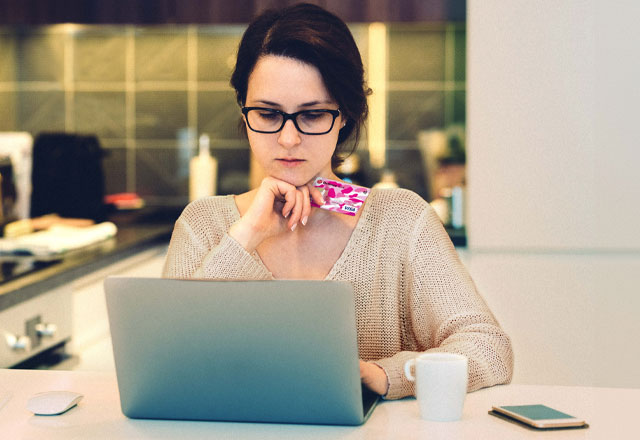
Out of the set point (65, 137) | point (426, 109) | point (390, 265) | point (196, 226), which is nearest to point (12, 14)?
point (65, 137)

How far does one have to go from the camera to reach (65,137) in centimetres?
361

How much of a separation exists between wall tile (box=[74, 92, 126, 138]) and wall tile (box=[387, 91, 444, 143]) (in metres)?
1.22

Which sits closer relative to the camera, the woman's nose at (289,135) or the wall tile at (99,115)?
the woman's nose at (289,135)

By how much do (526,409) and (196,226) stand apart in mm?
783

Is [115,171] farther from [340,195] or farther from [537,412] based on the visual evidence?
[537,412]

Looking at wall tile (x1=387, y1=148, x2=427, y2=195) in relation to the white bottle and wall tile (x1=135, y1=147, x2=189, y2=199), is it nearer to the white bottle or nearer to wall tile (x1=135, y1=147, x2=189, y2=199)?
the white bottle

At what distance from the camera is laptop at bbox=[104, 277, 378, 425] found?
1.06 meters

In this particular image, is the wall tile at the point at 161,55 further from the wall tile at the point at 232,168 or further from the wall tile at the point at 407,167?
the wall tile at the point at 407,167

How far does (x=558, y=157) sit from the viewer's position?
257 centimetres

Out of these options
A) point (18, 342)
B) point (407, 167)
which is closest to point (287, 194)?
point (18, 342)

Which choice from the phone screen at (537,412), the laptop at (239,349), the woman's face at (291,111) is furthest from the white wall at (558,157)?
the laptop at (239,349)

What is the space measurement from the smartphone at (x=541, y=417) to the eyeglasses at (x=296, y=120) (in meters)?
0.61

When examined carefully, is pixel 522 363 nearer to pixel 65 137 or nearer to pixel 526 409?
pixel 526 409

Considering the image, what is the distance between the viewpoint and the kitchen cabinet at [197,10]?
326cm
